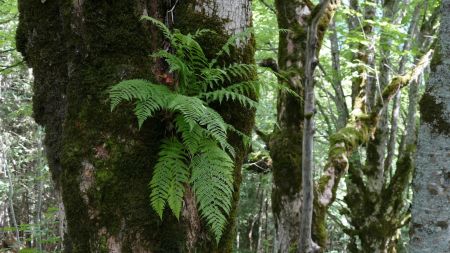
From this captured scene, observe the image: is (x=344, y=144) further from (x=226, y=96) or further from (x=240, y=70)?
(x=226, y=96)

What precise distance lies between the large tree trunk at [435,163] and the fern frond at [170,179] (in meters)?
2.30

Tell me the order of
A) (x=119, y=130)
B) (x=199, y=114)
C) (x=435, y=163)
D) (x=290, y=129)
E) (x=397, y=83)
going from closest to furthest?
1. (x=199, y=114)
2. (x=119, y=130)
3. (x=435, y=163)
4. (x=290, y=129)
5. (x=397, y=83)

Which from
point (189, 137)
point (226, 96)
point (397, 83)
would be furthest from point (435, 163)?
point (397, 83)

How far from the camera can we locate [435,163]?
322 centimetres

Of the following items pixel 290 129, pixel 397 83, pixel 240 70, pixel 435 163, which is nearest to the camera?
pixel 240 70

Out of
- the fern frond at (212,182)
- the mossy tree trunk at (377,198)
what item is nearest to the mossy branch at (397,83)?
the mossy tree trunk at (377,198)

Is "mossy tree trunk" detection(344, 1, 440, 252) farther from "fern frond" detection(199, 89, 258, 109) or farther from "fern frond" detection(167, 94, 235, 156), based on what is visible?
"fern frond" detection(167, 94, 235, 156)

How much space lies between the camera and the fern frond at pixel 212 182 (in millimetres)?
1701

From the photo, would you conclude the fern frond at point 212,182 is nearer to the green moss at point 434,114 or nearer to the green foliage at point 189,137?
the green foliage at point 189,137

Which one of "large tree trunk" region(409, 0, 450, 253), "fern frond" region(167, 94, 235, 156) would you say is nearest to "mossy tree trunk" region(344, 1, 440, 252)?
"large tree trunk" region(409, 0, 450, 253)

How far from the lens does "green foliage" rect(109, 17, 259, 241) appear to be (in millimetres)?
1701

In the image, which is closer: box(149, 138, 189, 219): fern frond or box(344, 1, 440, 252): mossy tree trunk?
box(149, 138, 189, 219): fern frond

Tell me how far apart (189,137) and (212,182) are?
9.3 inches

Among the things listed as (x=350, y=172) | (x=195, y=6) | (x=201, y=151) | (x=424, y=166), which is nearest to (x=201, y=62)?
(x=195, y=6)
